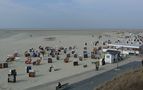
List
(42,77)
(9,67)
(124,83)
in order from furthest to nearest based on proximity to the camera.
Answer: (9,67), (42,77), (124,83)

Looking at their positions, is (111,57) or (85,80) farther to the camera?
A: (111,57)

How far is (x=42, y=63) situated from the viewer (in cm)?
4334

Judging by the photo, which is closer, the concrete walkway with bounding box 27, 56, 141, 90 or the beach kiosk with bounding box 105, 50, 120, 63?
the concrete walkway with bounding box 27, 56, 141, 90

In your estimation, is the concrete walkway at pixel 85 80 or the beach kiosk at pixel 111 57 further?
the beach kiosk at pixel 111 57

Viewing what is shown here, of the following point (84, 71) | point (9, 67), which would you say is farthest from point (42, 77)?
point (9, 67)

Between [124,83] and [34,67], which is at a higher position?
[124,83]

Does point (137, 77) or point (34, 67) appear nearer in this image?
point (137, 77)

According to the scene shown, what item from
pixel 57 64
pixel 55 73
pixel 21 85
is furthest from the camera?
pixel 57 64

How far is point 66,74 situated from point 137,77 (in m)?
19.0

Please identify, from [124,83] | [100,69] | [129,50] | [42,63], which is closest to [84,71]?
[100,69]

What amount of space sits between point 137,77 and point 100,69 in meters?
21.5

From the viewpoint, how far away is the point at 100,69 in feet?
122

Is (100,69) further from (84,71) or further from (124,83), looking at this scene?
(124,83)

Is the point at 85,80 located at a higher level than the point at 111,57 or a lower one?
lower
